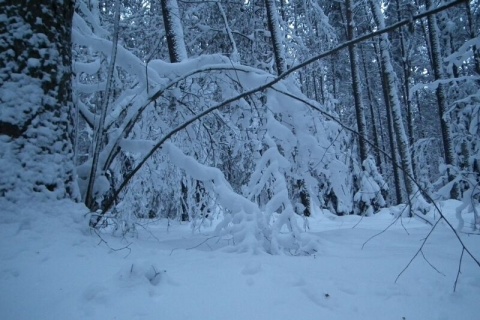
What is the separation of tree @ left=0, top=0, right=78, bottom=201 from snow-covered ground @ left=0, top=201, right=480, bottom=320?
0.66 ft

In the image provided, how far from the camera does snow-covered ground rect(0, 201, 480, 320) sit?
162 cm

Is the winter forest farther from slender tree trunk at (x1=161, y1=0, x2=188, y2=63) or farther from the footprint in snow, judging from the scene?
slender tree trunk at (x1=161, y1=0, x2=188, y2=63)

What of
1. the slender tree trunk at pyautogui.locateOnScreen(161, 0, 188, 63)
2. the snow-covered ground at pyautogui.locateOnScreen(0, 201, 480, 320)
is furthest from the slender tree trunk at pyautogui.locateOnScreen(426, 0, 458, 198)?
the snow-covered ground at pyautogui.locateOnScreen(0, 201, 480, 320)

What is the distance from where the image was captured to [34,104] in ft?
7.10

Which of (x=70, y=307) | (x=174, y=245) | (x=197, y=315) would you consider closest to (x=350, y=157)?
(x=174, y=245)

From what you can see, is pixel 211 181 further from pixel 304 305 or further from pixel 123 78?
pixel 123 78

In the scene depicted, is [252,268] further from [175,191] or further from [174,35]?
[174,35]

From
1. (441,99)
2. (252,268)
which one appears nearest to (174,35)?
(252,268)

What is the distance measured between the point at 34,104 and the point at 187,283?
5.54 ft

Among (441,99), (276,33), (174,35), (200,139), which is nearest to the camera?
(200,139)

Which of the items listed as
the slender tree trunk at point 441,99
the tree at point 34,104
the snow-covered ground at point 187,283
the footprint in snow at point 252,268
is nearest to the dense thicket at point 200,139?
the tree at point 34,104

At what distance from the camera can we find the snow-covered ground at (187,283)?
1.62 m

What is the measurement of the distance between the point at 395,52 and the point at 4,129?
851 inches

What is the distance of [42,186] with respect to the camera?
84.4 inches
